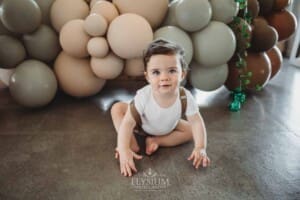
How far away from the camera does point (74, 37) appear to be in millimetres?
1113

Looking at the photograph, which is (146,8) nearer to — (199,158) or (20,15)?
(20,15)

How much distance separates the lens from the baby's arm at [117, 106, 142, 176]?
80 centimetres

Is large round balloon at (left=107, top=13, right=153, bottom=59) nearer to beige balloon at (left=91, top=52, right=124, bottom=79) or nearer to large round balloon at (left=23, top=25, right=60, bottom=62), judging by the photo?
beige balloon at (left=91, top=52, right=124, bottom=79)

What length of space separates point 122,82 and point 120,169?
0.88 m

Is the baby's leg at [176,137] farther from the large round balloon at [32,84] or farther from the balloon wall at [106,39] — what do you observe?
the large round balloon at [32,84]

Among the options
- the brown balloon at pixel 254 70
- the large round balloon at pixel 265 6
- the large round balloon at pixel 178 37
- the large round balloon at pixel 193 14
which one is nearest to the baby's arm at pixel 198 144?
the large round balloon at pixel 178 37

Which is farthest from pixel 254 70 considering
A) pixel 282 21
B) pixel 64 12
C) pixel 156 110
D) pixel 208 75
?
pixel 64 12

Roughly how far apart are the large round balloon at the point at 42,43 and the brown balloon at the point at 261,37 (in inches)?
37.7

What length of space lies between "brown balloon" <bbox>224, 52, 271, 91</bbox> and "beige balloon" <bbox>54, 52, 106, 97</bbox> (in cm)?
67

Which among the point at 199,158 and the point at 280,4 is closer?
the point at 199,158

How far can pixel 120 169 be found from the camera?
0.82m

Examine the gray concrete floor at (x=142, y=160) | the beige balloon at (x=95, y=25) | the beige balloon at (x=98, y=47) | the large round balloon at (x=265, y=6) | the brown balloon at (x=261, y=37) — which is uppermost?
the beige balloon at (x=95, y=25)

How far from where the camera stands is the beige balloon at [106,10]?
1120 mm

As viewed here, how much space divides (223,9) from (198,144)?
630 mm
